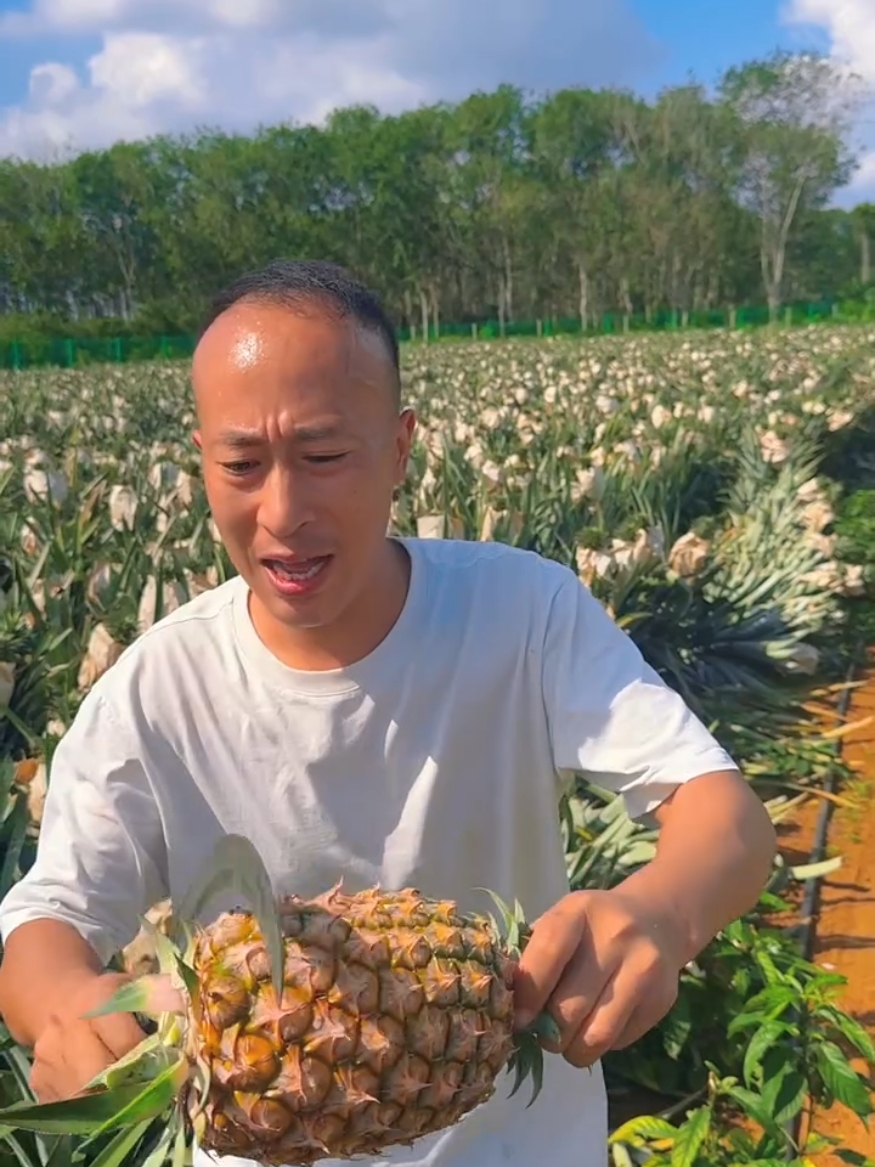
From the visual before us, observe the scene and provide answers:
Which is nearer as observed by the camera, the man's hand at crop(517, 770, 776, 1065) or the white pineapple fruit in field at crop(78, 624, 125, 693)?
the man's hand at crop(517, 770, 776, 1065)

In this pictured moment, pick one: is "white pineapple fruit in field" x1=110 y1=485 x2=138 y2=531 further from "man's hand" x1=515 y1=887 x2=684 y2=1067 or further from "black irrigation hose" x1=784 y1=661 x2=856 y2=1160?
"man's hand" x1=515 y1=887 x2=684 y2=1067

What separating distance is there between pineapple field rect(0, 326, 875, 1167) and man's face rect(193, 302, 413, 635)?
0.63 m

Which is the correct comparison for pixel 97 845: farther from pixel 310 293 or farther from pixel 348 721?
pixel 310 293

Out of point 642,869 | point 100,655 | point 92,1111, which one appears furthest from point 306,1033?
point 100,655

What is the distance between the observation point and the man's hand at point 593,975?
1.08 meters

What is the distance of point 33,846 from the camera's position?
2.76m

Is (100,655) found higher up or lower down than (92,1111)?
lower down

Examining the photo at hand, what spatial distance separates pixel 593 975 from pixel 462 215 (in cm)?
6928

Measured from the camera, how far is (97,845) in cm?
156

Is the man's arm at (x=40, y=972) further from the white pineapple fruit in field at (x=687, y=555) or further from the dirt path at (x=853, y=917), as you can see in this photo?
the white pineapple fruit in field at (x=687, y=555)

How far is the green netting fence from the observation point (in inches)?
1544

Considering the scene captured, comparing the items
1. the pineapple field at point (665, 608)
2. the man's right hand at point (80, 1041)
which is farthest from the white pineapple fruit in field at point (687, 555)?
the man's right hand at point (80, 1041)

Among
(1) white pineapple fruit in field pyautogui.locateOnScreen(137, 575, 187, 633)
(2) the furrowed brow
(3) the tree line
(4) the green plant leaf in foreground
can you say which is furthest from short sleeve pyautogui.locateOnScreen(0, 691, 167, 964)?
(3) the tree line

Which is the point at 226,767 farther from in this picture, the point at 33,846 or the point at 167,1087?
the point at 33,846
